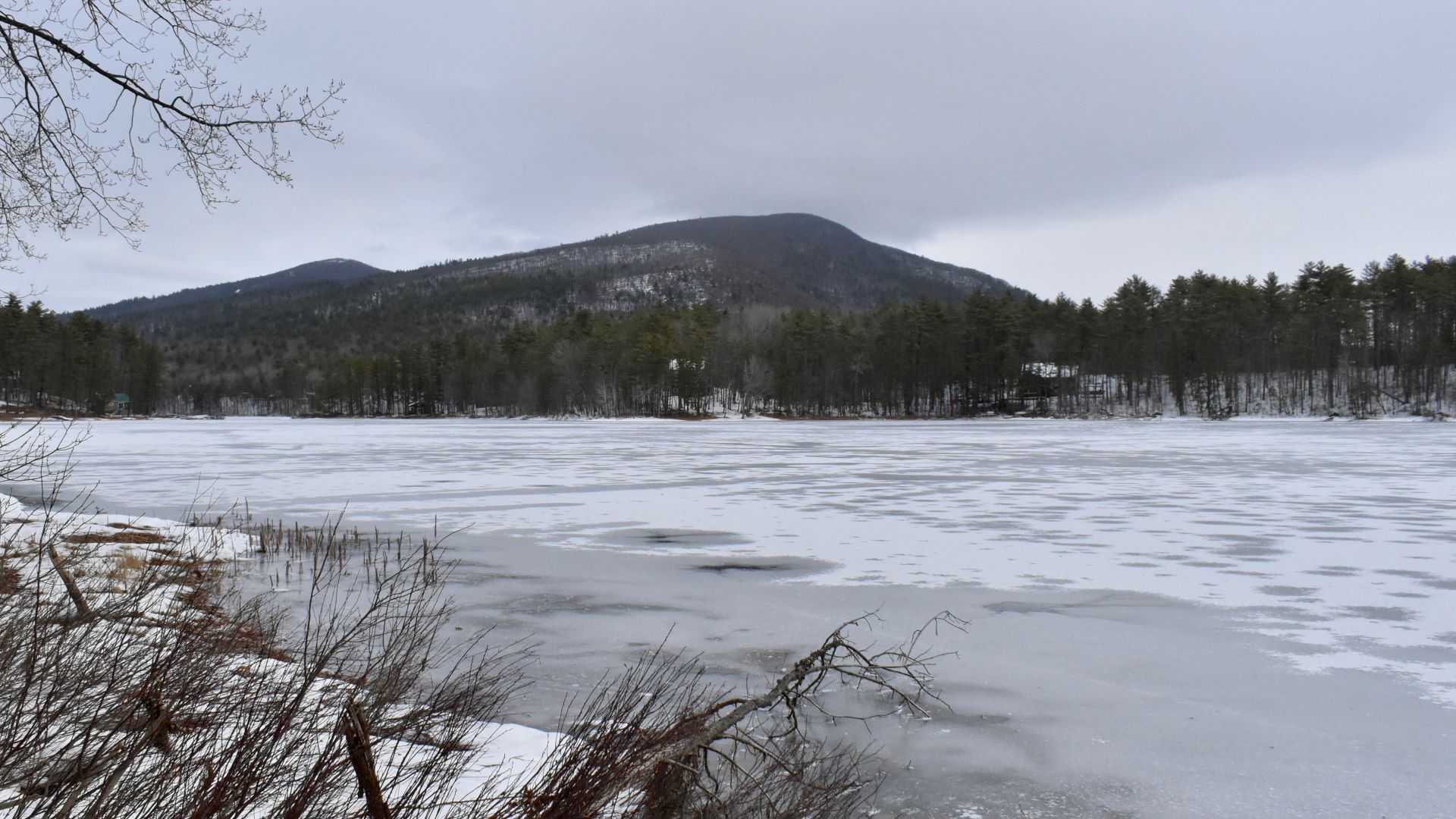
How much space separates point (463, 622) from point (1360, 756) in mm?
5413

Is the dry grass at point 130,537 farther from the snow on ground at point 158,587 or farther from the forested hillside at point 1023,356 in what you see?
the forested hillside at point 1023,356

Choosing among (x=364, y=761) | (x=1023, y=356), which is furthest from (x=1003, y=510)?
(x=1023, y=356)

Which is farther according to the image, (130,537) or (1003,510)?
(1003,510)

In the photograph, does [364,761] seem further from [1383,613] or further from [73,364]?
[73,364]

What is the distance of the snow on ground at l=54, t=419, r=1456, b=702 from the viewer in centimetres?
713

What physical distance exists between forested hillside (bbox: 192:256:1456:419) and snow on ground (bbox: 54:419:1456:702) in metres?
42.5

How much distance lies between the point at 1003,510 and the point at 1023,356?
64.7 m

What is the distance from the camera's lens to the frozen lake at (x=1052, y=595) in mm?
3926

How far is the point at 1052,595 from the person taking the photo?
23.5 feet

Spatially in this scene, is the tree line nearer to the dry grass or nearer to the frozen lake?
the frozen lake

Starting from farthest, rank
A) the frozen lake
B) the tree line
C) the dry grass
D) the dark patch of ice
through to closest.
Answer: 1. the tree line
2. the dry grass
3. the dark patch of ice
4. the frozen lake


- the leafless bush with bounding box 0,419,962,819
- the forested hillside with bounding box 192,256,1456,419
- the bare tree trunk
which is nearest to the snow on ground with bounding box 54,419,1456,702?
the leafless bush with bounding box 0,419,962,819

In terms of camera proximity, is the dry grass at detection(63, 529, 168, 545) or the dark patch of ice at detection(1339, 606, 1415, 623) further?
the dry grass at detection(63, 529, 168, 545)

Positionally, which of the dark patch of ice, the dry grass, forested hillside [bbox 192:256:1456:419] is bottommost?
the dark patch of ice
